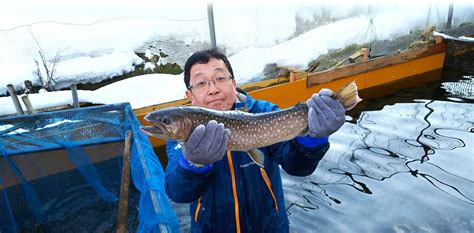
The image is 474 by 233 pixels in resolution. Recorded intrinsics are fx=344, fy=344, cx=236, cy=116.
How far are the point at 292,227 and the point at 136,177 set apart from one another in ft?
7.27

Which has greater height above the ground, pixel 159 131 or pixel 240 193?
pixel 159 131

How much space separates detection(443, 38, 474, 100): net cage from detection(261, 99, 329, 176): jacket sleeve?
9199 millimetres

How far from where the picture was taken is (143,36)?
34.9 ft

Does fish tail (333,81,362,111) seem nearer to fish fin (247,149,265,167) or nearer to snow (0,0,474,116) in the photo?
fish fin (247,149,265,167)

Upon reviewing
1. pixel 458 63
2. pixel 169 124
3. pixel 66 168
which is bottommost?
pixel 66 168

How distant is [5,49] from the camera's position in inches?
342

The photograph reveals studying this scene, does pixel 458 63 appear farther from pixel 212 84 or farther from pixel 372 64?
pixel 212 84

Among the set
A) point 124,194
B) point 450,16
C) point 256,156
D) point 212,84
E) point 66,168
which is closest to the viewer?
point 256,156

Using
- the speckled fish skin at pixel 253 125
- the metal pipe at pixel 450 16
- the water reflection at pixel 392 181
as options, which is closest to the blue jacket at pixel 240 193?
the speckled fish skin at pixel 253 125

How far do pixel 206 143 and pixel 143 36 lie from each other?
9410mm

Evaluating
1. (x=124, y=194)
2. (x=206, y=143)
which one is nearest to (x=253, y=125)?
(x=206, y=143)

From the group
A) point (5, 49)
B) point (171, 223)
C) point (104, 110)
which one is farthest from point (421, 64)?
point (5, 49)

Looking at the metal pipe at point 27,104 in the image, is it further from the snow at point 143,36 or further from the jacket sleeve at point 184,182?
the jacket sleeve at point 184,182

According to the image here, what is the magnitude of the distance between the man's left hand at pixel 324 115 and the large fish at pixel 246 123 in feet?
0.19
